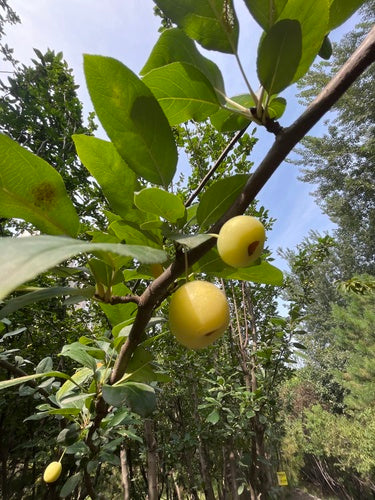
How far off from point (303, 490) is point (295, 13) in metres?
11.0

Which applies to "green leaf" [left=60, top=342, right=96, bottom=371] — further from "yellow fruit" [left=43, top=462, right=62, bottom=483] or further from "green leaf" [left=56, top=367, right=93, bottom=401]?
"yellow fruit" [left=43, top=462, right=62, bottom=483]

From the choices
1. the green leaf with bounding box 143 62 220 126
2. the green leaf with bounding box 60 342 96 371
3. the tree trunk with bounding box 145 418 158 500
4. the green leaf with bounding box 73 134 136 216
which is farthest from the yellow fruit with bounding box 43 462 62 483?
the tree trunk with bounding box 145 418 158 500

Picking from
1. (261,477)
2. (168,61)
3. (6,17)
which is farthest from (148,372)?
(6,17)

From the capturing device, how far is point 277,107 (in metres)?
0.44

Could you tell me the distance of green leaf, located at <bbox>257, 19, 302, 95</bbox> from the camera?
322 mm

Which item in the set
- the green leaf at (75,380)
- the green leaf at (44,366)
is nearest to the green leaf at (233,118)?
the green leaf at (75,380)

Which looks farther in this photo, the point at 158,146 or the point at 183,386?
the point at 183,386

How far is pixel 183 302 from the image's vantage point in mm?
319

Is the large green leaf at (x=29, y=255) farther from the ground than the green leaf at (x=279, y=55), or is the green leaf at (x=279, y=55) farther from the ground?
the green leaf at (x=279, y=55)

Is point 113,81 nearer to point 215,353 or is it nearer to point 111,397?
point 111,397

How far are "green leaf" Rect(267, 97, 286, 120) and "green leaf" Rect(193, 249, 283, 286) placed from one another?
209mm

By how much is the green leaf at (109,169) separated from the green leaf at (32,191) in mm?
52

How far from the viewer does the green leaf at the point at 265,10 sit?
0.35m

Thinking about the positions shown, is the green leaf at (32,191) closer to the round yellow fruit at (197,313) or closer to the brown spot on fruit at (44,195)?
the brown spot on fruit at (44,195)
